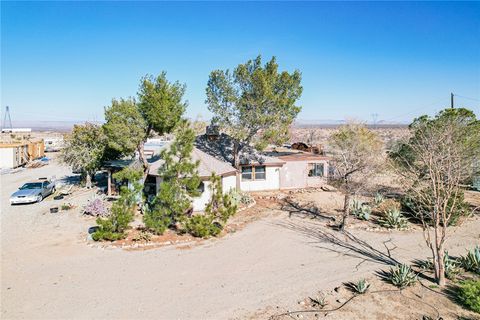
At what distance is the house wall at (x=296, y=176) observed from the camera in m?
27.6

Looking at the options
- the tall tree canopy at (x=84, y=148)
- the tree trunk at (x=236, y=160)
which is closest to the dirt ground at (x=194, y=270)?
the tree trunk at (x=236, y=160)

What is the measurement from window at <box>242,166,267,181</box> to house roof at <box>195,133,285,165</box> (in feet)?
2.07

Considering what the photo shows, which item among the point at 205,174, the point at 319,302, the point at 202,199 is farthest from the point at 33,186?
the point at 319,302

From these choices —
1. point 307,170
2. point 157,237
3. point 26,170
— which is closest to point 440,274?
point 157,237

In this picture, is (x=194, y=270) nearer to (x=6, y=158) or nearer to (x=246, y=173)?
(x=246, y=173)

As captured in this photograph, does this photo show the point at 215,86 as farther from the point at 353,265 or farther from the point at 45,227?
the point at 353,265

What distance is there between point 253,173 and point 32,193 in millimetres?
16549

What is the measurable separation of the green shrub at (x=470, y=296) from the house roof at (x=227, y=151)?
17674mm

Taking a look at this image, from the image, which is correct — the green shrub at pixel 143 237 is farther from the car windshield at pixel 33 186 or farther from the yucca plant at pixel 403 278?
the car windshield at pixel 33 186

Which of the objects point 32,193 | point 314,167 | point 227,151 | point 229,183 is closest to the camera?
point 32,193

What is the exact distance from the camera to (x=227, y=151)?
88.7 feet

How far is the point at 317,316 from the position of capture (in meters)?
9.09

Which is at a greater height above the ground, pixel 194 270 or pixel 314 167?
pixel 314 167

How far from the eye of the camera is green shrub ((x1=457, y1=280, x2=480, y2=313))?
9.29 m
